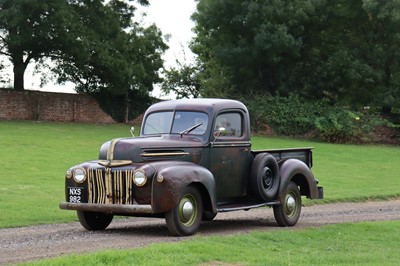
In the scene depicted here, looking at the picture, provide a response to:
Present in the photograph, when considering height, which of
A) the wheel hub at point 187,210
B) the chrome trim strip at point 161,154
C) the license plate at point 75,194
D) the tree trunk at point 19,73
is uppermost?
the tree trunk at point 19,73

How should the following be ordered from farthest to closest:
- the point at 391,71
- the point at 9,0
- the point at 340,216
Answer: the point at 391,71, the point at 9,0, the point at 340,216

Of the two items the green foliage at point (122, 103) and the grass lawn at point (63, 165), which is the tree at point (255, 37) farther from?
the grass lawn at point (63, 165)

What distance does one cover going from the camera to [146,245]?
1077cm

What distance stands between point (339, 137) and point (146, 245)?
1404 inches

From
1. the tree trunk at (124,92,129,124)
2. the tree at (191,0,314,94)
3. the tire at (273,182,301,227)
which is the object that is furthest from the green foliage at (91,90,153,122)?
the tire at (273,182,301,227)

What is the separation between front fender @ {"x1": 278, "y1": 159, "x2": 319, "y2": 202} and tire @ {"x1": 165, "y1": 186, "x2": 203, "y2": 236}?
2.48m

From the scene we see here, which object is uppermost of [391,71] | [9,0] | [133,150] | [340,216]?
[9,0]

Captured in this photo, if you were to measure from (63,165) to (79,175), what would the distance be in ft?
42.1

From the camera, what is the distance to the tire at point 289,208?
47.3 feet

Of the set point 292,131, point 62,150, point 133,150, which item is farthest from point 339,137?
point 133,150

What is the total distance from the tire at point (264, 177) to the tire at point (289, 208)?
0.36 m

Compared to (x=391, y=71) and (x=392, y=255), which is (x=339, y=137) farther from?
(x=392, y=255)

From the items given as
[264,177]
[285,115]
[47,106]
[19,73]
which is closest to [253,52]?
[285,115]

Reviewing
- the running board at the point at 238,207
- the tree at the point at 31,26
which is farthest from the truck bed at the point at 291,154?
the tree at the point at 31,26
